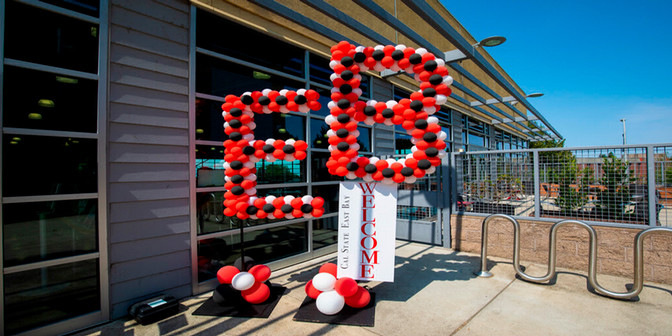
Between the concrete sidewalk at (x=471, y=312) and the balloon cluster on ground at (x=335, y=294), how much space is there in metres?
0.20

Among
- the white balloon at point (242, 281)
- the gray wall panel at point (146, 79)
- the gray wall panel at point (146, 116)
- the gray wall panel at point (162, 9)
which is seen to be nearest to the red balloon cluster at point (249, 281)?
the white balloon at point (242, 281)

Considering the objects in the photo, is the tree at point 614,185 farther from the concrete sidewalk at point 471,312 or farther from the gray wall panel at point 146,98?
the gray wall panel at point 146,98

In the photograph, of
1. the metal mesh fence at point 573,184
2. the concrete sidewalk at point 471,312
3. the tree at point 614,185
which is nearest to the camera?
the concrete sidewalk at point 471,312

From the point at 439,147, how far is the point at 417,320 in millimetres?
1906

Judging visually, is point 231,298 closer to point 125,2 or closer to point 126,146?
point 126,146

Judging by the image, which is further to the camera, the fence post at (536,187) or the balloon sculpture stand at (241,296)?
the fence post at (536,187)

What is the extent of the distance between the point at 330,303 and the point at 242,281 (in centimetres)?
108

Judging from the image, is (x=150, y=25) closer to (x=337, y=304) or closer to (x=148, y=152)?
(x=148, y=152)

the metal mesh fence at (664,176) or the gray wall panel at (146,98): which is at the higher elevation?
the gray wall panel at (146,98)

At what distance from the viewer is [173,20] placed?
3.93m

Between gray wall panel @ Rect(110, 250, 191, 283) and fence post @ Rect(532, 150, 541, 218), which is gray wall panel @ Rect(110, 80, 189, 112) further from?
fence post @ Rect(532, 150, 541, 218)

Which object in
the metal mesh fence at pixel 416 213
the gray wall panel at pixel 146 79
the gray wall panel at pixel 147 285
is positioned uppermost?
the gray wall panel at pixel 146 79

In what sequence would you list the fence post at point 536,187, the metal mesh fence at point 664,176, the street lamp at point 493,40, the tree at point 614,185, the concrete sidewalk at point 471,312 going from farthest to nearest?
the street lamp at point 493,40, the fence post at point 536,187, the tree at point 614,185, the metal mesh fence at point 664,176, the concrete sidewalk at point 471,312

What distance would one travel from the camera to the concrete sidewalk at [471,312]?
3047 millimetres
